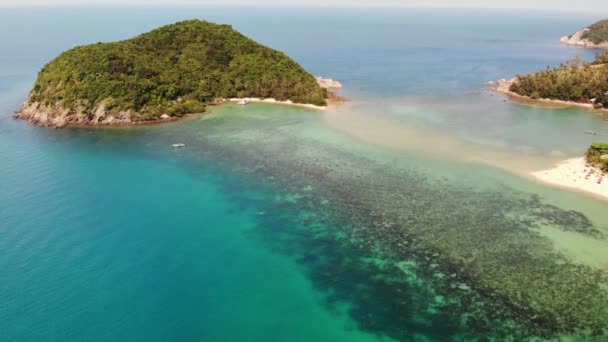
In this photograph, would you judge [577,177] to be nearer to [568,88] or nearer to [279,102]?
[568,88]

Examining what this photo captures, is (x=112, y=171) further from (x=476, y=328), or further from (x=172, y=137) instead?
(x=476, y=328)

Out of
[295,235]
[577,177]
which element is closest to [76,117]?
[295,235]

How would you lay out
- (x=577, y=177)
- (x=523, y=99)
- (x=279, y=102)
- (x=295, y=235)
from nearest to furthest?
(x=295, y=235) < (x=577, y=177) < (x=279, y=102) < (x=523, y=99)

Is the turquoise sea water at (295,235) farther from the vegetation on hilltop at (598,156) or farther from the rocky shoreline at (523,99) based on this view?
the rocky shoreline at (523,99)

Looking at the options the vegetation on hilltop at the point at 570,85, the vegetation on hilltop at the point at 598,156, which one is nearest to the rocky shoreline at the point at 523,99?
the vegetation on hilltop at the point at 570,85

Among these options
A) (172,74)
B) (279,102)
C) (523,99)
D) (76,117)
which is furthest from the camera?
(523,99)

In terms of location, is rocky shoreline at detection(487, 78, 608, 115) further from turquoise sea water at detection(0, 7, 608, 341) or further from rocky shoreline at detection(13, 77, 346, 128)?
rocky shoreline at detection(13, 77, 346, 128)

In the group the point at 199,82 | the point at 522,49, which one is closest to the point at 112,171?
the point at 199,82
